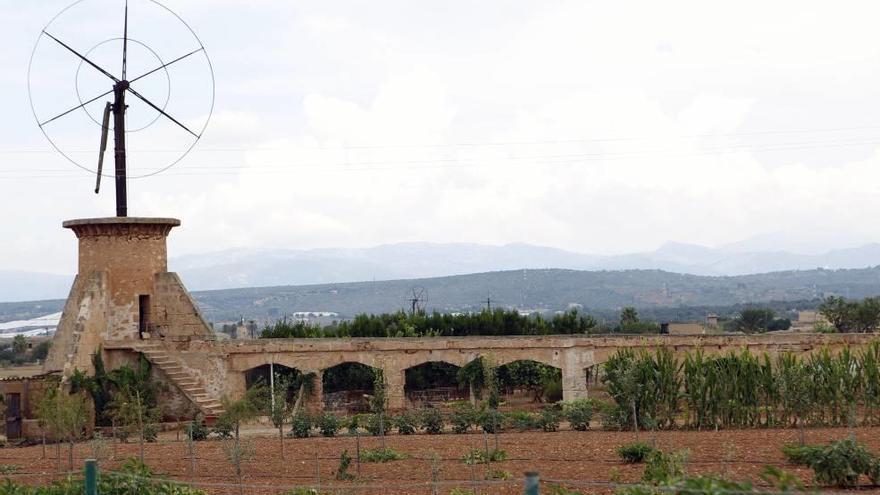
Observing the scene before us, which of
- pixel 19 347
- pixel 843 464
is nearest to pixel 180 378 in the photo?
pixel 843 464

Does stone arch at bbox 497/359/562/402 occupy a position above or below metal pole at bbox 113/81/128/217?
below

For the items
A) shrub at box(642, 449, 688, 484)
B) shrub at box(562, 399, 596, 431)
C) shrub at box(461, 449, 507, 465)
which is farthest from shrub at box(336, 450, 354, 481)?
shrub at box(562, 399, 596, 431)

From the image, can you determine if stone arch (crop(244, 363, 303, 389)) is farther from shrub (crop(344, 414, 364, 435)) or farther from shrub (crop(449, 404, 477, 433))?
shrub (crop(449, 404, 477, 433))

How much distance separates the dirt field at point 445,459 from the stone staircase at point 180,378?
457cm

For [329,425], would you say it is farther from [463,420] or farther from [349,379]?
[349,379]

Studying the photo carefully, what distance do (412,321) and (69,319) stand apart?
47.0ft

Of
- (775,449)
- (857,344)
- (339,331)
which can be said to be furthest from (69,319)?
(857,344)

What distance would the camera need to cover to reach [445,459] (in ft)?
63.7

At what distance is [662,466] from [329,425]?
10.4 metres

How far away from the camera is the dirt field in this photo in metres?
16.7

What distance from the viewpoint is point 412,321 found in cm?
4091

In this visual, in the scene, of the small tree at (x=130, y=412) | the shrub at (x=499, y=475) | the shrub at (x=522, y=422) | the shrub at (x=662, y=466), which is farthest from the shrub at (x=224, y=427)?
the shrub at (x=662, y=466)

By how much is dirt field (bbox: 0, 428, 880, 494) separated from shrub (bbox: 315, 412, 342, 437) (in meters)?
0.61

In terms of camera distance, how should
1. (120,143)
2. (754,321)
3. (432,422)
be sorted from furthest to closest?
(754,321) → (120,143) → (432,422)
